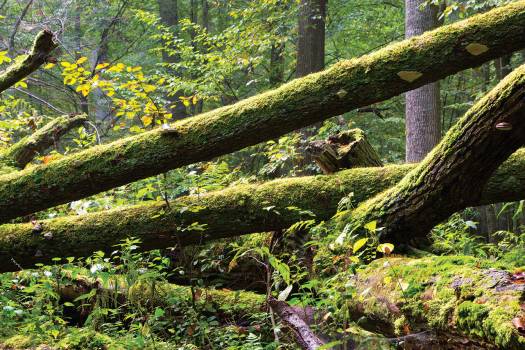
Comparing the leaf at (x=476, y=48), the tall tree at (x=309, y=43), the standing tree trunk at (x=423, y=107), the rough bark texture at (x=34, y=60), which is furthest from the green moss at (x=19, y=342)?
the tall tree at (x=309, y=43)

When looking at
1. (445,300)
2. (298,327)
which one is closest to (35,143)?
(298,327)

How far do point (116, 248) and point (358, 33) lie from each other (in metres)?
11.3

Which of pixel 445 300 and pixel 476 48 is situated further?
pixel 476 48

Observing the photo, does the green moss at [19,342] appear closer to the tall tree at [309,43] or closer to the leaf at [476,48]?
the leaf at [476,48]

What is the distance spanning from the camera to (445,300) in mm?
2721

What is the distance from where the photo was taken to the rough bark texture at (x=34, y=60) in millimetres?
4906

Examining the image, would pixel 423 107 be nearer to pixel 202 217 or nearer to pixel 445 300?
pixel 202 217

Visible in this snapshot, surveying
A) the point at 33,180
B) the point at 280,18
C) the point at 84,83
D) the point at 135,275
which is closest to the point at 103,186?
the point at 33,180

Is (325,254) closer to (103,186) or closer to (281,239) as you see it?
(281,239)

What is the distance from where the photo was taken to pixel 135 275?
411 cm

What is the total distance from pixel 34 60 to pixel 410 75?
369 cm

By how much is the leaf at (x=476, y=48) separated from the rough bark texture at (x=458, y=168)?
1.04m

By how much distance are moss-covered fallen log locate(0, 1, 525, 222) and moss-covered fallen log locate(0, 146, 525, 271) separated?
0.43 metres

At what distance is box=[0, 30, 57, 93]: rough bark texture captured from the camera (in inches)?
193
